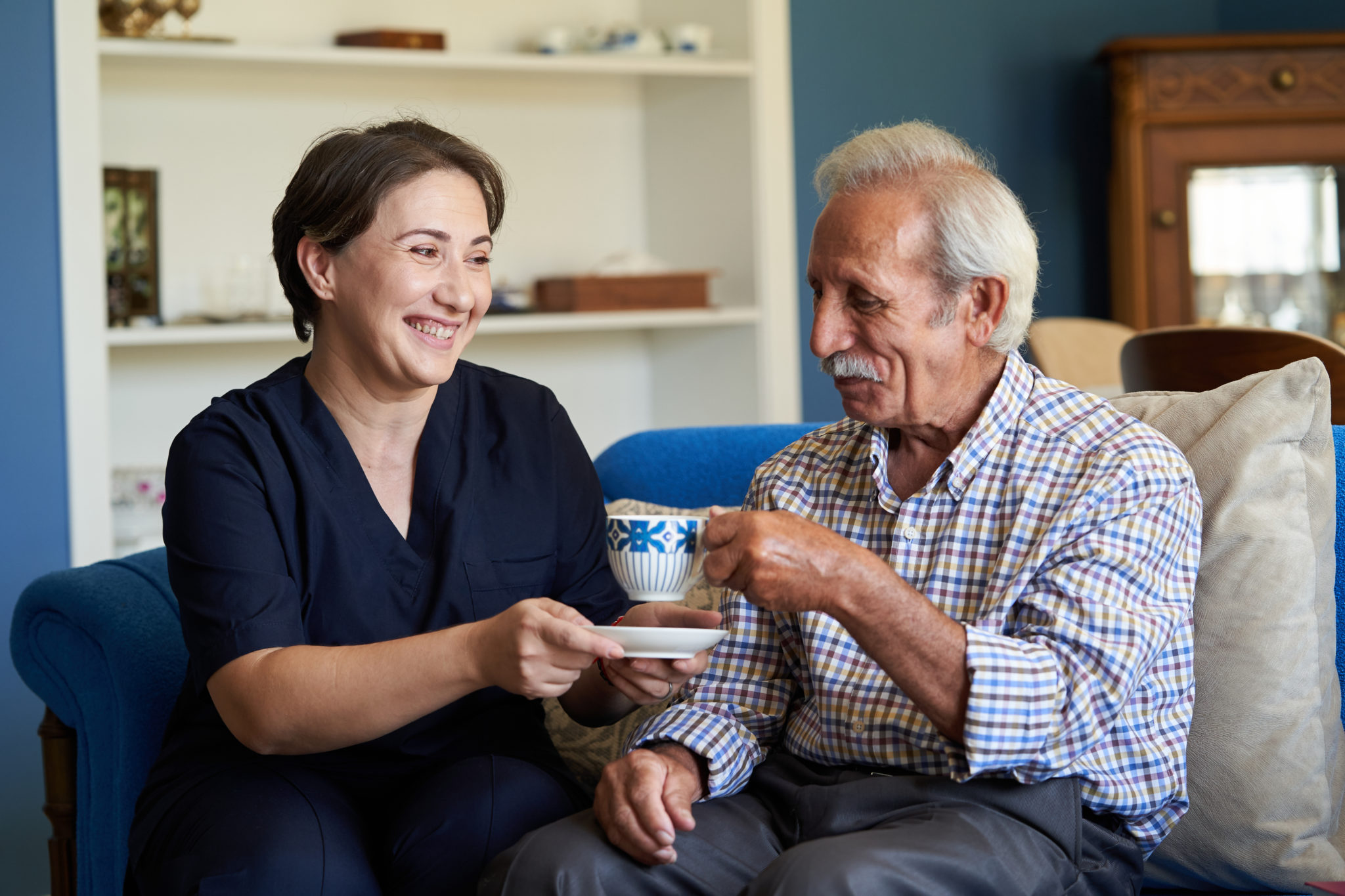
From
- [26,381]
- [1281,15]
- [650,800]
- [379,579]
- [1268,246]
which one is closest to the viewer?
[650,800]

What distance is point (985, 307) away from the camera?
1.44m

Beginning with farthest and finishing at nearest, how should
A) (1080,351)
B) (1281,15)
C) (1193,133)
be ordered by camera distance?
(1281,15), (1193,133), (1080,351)

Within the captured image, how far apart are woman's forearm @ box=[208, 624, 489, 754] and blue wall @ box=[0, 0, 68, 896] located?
1616mm

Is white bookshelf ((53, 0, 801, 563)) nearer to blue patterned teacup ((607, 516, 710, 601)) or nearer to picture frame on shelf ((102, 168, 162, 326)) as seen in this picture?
picture frame on shelf ((102, 168, 162, 326))

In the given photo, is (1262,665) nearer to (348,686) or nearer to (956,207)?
(956,207)

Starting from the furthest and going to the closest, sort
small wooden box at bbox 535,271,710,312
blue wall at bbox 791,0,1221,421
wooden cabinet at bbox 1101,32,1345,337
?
1. blue wall at bbox 791,0,1221,421
2. wooden cabinet at bbox 1101,32,1345,337
3. small wooden box at bbox 535,271,710,312

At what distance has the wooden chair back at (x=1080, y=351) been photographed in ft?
11.3

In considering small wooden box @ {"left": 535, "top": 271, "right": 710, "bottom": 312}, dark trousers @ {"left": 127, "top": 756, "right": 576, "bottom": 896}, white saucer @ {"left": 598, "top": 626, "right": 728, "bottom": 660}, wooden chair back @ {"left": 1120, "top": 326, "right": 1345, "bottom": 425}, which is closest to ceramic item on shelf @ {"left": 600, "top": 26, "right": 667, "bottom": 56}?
small wooden box @ {"left": 535, "top": 271, "right": 710, "bottom": 312}

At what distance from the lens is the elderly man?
1198mm

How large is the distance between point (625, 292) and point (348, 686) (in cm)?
207

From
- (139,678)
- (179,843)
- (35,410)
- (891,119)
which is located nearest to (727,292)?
(891,119)

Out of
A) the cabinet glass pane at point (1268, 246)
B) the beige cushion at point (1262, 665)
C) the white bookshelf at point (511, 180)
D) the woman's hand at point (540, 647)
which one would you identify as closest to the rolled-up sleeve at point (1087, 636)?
the beige cushion at point (1262, 665)

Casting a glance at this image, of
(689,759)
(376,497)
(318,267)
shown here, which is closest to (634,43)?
(318,267)

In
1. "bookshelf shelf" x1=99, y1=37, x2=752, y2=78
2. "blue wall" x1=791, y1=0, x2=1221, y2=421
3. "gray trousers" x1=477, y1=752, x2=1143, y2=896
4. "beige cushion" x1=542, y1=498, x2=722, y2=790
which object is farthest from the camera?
"blue wall" x1=791, y1=0, x2=1221, y2=421
